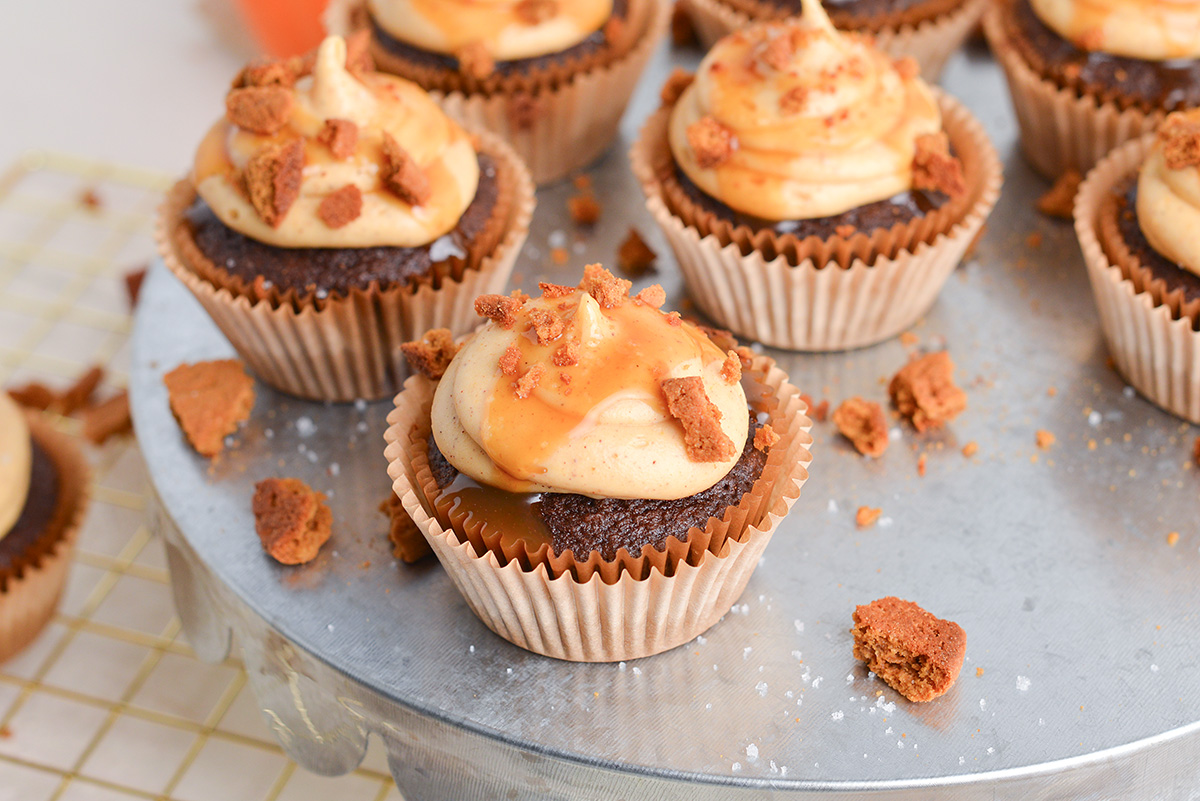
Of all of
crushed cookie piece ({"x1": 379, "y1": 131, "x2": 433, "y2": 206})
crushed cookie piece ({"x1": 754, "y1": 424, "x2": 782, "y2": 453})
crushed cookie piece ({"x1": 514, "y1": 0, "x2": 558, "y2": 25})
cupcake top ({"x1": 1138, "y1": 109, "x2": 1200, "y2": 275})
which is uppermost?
cupcake top ({"x1": 1138, "y1": 109, "x2": 1200, "y2": 275})

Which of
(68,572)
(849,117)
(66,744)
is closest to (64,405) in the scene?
(68,572)

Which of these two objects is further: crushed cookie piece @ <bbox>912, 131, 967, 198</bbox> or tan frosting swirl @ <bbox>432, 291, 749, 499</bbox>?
crushed cookie piece @ <bbox>912, 131, 967, 198</bbox>

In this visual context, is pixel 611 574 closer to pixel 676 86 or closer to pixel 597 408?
pixel 597 408

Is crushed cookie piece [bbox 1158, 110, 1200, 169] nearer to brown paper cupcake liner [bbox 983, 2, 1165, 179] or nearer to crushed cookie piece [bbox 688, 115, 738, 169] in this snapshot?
brown paper cupcake liner [bbox 983, 2, 1165, 179]

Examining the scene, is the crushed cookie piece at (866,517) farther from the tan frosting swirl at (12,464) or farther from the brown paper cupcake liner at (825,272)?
the tan frosting swirl at (12,464)

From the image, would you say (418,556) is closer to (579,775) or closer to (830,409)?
(579,775)

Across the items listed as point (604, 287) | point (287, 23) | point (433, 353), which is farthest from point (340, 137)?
point (287, 23)

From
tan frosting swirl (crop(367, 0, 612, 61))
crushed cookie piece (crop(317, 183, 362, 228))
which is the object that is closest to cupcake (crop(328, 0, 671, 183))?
tan frosting swirl (crop(367, 0, 612, 61))

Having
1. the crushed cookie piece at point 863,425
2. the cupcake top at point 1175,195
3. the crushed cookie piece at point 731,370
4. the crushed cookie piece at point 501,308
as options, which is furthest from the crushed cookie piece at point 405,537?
the cupcake top at point 1175,195
